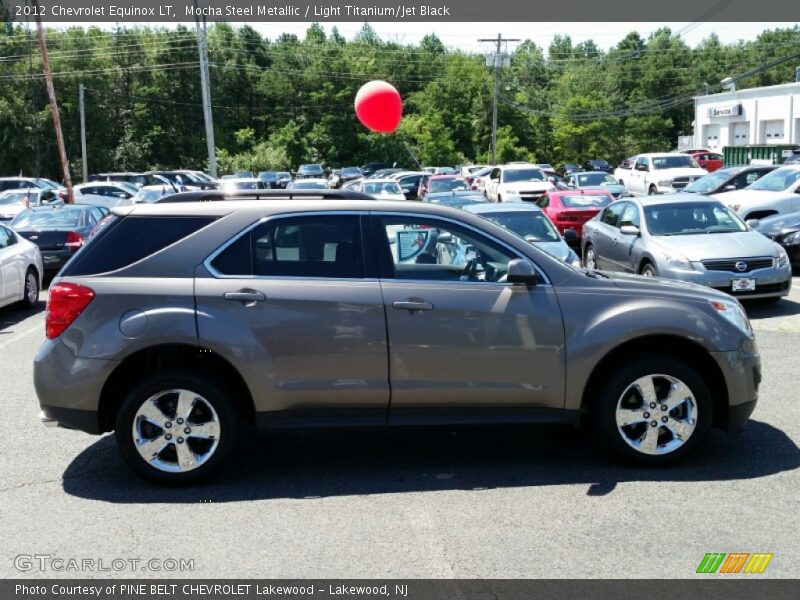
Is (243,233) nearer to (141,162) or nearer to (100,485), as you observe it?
(100,485)

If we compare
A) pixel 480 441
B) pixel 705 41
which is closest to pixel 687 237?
pixel 480 441

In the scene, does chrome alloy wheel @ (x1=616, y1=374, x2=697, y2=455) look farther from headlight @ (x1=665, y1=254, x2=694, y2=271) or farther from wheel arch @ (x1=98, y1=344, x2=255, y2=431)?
headlight @ (x1=665, y1=254, x2=694, y2=271)

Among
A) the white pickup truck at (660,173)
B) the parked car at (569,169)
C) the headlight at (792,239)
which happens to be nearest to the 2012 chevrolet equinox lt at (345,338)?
the headlight at (792,239)

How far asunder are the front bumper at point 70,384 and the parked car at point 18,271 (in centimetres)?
768

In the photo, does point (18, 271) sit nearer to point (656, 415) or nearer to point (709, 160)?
point (656, 415)

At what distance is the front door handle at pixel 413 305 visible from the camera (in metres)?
5.74

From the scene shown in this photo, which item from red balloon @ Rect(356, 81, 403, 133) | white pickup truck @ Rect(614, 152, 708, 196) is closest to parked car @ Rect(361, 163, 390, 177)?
white pickup truck @ Rect(614, 152, 708, 196)

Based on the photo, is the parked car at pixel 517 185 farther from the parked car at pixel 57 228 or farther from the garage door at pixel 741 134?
the garage door at pixel 741 134

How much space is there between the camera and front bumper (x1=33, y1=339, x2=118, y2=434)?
223 inches

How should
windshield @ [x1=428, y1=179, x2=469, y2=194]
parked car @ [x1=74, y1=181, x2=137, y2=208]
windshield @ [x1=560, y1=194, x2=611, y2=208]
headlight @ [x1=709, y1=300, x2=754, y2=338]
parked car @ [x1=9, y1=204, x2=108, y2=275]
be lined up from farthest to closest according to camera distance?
1. parked car @ [x1=74, y1=181, x2=137, y2=208]
2. windshield @ [x1=428, y1=179, x2=469, y2=194]
3. windshield @ [x1=560, y1=194, x2=611, y2=208]
4. parked car @ [x1=9, y1=204, x2=108, y2=275]
5. headlight @ [x1=709, y1=300, x2=754, y2=338]

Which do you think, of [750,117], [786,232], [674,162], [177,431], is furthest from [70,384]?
[750,117]

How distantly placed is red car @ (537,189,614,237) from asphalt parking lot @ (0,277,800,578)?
13.4 m

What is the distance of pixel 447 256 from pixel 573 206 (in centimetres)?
1530

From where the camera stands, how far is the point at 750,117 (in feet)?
198
